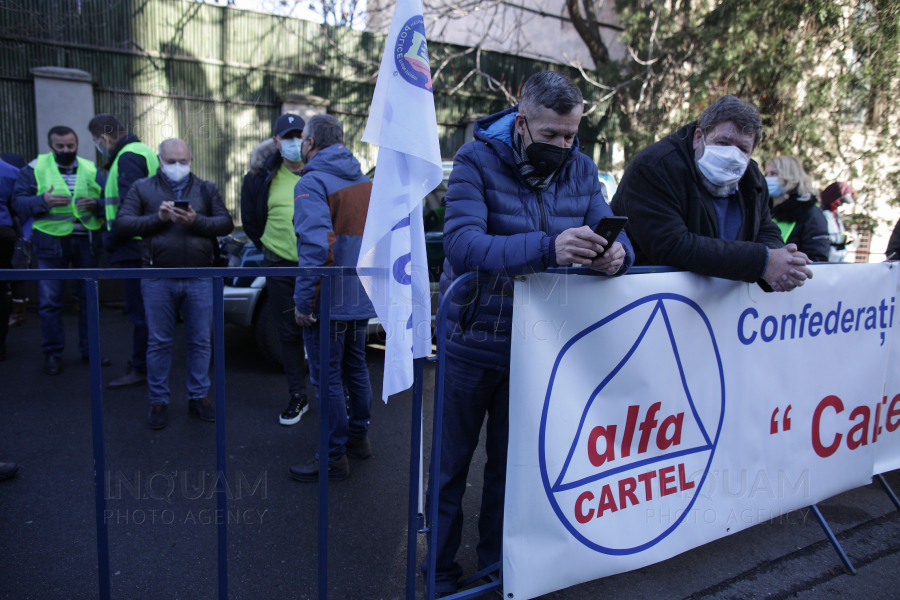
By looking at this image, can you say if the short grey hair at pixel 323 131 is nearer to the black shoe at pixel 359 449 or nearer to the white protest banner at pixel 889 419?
the black shoe at pixel 359 449

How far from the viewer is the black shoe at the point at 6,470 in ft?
10.3

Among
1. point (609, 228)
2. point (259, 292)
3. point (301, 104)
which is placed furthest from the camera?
point (301, 104)

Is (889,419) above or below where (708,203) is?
below

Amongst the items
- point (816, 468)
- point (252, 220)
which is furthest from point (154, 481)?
point (816, 468)

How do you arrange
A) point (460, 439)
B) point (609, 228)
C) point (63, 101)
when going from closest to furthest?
point (609, 228) < point (460, 439) < point (63, 101)

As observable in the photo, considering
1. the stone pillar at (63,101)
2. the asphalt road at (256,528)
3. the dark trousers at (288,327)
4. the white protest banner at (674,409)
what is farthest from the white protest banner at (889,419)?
the stone pillar at (63,101)

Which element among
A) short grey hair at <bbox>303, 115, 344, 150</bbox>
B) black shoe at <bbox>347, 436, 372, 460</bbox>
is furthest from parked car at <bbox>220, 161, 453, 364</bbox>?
short grey hair at <bbox>303, 115, 344, 150</bbox>

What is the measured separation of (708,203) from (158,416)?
3594 millimetres

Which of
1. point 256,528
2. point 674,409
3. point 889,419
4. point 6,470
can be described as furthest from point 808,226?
point 6,470

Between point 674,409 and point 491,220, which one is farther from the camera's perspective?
point 674,409

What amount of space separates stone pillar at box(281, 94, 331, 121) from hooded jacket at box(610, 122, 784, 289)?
7.90 m

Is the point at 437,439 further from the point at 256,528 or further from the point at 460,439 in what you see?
the point at 256,528

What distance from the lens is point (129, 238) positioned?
4.71 metres

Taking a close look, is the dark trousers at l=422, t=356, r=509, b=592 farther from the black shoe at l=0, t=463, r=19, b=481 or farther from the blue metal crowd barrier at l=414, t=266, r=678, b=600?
the black shoe at l=0, t=463, r=19, b=481
